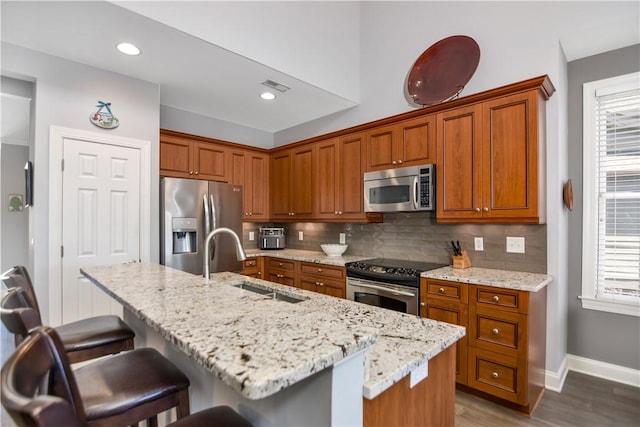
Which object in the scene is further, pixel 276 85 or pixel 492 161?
pixel 276 85

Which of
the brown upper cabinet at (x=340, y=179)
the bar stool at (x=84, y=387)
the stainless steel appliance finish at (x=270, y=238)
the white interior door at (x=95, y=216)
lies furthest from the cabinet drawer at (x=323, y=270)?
the bar stool at (x=84, y=387)

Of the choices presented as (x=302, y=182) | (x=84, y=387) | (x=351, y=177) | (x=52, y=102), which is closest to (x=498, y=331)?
(x=351, y=177)

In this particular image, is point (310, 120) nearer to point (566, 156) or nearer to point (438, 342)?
point (566, 156)

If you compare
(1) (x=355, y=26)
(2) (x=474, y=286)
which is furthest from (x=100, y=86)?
(2) (x=474, y=286)

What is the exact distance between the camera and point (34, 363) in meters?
0.65

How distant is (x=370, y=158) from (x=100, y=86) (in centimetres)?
264

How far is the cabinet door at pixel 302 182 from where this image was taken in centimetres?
409

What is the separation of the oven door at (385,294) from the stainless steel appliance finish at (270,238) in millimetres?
1627

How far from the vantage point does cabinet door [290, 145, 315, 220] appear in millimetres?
4090

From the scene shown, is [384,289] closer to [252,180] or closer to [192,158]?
[252,180]

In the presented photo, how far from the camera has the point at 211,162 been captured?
4.02 meters

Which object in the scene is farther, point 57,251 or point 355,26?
point 355,26

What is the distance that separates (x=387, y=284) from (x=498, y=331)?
0.90 metres

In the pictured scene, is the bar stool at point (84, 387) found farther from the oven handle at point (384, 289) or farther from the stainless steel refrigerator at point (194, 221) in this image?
the stainless steel refrigerator at point (194, 221)
